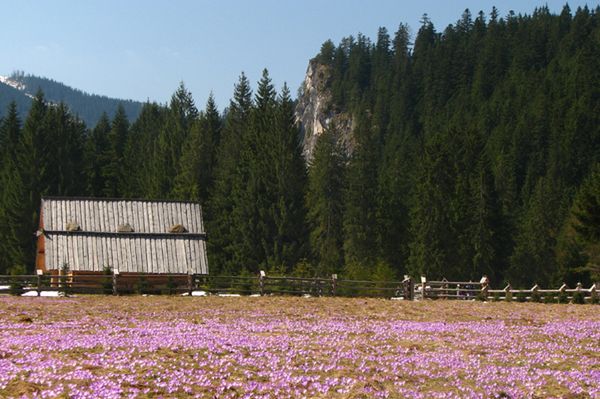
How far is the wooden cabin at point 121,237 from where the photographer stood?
161 ft

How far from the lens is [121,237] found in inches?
2008

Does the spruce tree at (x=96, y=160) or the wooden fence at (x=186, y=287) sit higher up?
the spruce tree at (x=96, y=160)

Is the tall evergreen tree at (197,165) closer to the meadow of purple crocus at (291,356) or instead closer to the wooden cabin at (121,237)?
the wooden cabin at (121,237)

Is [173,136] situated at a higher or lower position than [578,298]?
higher

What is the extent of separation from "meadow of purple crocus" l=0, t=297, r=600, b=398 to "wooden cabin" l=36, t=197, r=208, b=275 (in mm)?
22750

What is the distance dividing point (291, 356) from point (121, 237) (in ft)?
122

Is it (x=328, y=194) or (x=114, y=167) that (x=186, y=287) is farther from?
(x=114, y=167)

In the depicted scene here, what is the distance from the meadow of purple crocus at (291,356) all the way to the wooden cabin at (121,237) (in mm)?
22750

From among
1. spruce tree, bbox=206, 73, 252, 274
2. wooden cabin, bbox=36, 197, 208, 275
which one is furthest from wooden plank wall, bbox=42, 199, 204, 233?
spruce tree, bbox=206, 73, 252, 274

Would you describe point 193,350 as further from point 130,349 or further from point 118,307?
point 118,307

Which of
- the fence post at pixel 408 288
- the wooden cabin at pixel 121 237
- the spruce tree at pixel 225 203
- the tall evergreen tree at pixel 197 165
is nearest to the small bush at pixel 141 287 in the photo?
the wooden cabin at pixel 121 237

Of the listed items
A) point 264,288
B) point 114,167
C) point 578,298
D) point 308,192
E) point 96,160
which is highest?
point 96,160

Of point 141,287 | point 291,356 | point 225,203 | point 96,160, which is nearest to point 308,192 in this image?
point 225,203

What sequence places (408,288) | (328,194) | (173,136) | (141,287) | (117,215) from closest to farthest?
(141,287) < (408,288) < (117,215) < (328,194) < (173,136)
